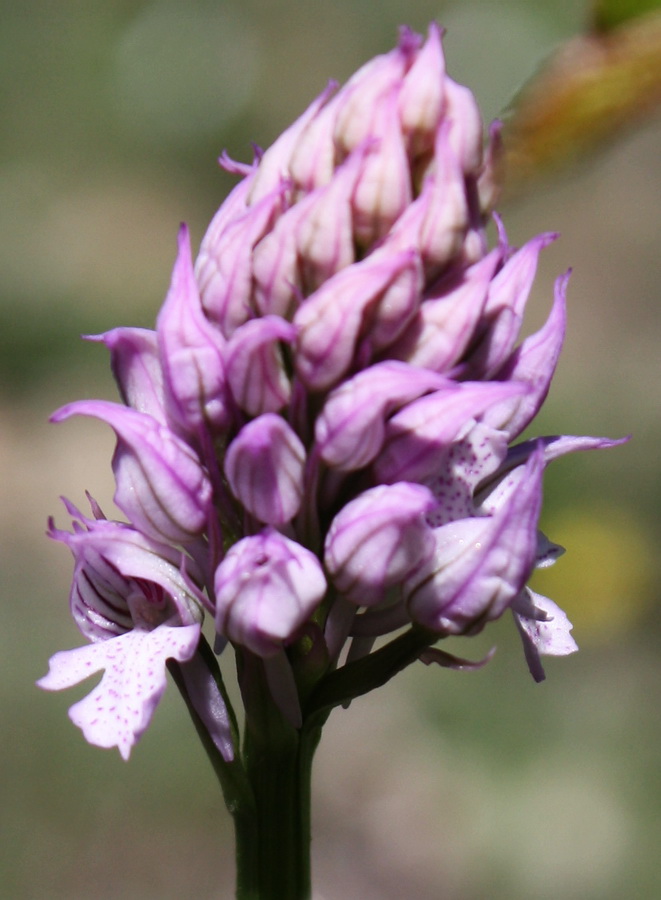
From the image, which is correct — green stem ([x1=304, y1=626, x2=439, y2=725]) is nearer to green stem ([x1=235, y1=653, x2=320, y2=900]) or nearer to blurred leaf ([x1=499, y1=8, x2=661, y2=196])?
green stem ([x1=235, y1=653, x2=320, y2=900])

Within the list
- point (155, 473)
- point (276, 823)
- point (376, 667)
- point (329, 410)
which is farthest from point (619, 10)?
point (276, 823)

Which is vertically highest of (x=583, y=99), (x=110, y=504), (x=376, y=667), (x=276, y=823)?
(x=583, y=99)

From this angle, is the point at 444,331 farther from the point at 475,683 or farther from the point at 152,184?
the point at 152,184

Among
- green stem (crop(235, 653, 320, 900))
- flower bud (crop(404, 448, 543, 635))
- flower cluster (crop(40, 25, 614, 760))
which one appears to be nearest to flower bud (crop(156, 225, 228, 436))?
flower cluster (crop(40, 25, 614, 760))

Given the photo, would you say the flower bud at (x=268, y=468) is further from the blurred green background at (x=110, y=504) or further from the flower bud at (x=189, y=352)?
the blurred green background at (x=110, y=504)

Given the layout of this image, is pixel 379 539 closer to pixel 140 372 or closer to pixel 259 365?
pixel 259 365

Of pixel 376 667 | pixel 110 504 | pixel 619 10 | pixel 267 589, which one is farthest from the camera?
pixel 110 504

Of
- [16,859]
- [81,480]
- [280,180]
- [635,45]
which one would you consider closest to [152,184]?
[81,480]
